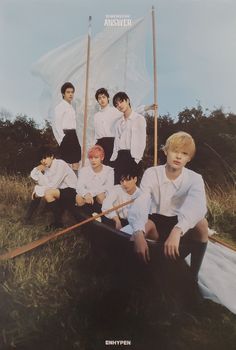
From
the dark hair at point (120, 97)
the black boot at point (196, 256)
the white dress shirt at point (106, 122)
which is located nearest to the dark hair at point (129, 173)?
the white dress shirt at point (106, 122)

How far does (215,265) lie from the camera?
2873 mm

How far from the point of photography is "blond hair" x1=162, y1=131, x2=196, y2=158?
2.94 meters

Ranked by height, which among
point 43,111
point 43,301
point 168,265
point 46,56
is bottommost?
point 43,301

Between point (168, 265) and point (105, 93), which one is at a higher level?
point (105, 93)

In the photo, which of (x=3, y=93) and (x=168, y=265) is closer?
(x=168, y=265)

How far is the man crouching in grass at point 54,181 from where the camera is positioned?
3.06m

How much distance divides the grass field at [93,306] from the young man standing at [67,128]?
54cm

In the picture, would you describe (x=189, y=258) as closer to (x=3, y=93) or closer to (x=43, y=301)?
(x=43, y=301)

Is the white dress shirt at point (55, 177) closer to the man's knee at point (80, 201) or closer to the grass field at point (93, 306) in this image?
the man's knee at point (80, 201)

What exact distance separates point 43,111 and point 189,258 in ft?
4.66

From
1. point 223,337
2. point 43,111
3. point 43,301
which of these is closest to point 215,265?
point 223,337

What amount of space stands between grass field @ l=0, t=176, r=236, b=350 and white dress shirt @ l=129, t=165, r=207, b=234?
0.14 meters

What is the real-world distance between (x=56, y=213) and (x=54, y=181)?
0.72ft

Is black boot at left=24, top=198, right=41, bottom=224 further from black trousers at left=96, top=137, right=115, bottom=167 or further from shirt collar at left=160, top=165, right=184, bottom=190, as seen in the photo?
shirt collar at left=160, top=165, right=184, bottom=190
